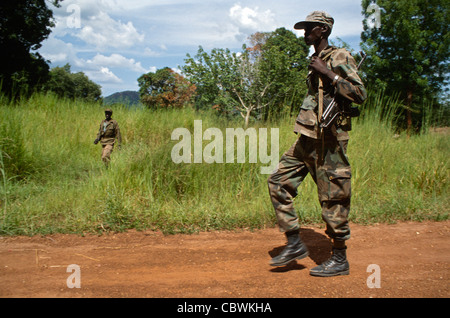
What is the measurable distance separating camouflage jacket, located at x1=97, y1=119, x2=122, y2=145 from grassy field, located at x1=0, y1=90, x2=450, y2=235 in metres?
0.54

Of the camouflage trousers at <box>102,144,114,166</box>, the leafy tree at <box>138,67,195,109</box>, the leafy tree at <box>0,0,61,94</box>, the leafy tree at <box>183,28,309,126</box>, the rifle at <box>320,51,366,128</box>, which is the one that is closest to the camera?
the rifle at <box>320,51,366,128</box>

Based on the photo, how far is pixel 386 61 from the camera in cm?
1336

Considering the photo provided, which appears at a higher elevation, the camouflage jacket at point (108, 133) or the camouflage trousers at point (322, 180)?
the camouflage jacket at point (108, 133)

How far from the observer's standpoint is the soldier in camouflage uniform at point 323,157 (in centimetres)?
305

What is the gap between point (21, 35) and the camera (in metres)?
15.5

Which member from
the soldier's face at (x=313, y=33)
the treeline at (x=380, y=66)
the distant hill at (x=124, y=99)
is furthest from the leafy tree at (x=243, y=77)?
the soldier's face at (x=313, y=33)

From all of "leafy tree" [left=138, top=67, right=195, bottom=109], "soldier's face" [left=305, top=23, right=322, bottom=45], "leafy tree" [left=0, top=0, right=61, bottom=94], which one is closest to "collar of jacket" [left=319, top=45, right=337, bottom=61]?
"soldier's face" [left=305, top=23, right=322, bottom=45]

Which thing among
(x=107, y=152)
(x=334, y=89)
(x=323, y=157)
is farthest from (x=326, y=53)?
(x=107, y=152)

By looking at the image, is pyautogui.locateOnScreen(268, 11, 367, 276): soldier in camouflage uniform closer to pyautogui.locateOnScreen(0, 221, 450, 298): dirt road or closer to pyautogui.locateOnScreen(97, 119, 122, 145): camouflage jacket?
pyautogui.locateOnScreen(0, 221, 450, 298): dirt road

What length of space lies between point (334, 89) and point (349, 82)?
0.50 feet

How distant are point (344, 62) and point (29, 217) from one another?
4130mm

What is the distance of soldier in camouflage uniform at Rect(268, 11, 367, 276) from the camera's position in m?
3.05

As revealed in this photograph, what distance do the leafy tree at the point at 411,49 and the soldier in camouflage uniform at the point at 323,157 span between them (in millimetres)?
10844

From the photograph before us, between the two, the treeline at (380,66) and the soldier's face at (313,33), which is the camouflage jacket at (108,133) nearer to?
the treeline at (380,66)
